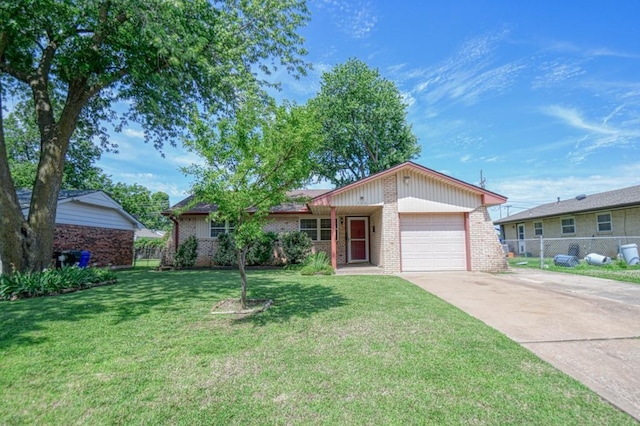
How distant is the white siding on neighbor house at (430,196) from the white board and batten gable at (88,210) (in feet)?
46.8

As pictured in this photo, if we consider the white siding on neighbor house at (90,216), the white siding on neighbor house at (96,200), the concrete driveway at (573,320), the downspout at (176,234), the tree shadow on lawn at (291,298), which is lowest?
the concrete driveway at (573,320)

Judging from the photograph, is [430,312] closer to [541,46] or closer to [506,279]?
[506,279]

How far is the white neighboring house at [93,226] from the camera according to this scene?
13302 mm

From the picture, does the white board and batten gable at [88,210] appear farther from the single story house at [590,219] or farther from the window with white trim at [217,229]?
the single story house at [590,219]

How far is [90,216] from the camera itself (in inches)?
578

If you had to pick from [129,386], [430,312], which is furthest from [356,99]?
[129,386]

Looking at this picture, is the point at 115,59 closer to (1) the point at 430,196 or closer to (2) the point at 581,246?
(1) the point at 430,196

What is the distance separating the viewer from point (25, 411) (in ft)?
8.21

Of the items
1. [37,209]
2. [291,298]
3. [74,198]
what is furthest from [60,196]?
[291,298]

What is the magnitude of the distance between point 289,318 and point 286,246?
9.46m

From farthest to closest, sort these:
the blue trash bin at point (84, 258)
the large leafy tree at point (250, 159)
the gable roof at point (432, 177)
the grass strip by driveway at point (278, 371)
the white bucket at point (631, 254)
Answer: the white bucket at point (631, 254) < the blue trash bin at point (84, 258) < the gable roof at point (432, 177) < the large leafy tree at point (250, 159) < the grass strip by driveway at point (278, 371)

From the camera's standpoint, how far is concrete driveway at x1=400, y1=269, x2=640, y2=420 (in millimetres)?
3111

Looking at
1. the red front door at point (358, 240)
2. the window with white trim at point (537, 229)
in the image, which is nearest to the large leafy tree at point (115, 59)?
the red front door at point (358, 240)

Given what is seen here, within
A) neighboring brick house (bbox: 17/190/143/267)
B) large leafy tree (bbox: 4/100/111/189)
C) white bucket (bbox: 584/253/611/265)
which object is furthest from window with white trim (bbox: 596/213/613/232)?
large leafy tree (bbox: 4/100/111/189)
